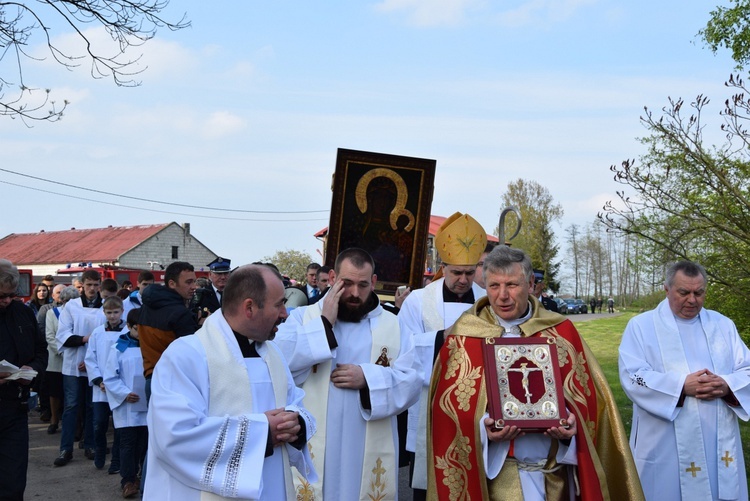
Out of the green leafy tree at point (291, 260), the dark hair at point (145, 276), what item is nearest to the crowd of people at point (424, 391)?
the dark hair at point (145, 276)

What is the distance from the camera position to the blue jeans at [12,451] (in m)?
6.14

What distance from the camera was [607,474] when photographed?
4.87 meters

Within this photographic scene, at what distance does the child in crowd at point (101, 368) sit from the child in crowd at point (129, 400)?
572 millimetres

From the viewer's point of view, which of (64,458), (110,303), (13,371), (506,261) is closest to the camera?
(506,261)

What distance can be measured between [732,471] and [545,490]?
2024 millimetres

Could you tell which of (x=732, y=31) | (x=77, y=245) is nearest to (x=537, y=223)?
(x=77, y=245)

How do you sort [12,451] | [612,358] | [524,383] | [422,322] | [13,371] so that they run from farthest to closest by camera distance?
[612,358]
[422,322]
[12,451]
[13,371]
[524,383]

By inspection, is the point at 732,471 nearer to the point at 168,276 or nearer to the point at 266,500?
the point at 266,500

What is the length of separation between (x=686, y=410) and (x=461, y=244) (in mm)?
2086

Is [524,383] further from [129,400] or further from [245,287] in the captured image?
[129,400]

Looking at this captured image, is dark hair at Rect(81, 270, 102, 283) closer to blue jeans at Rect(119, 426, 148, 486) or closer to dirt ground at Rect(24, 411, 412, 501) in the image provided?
dirt ground at Rect(24, 411, 412, 501)

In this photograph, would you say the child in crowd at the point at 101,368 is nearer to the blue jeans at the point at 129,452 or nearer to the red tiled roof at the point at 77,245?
the blue jeans at the point at 129,452

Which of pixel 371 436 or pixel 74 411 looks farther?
pixel 74 411

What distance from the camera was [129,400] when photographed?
8656mm
